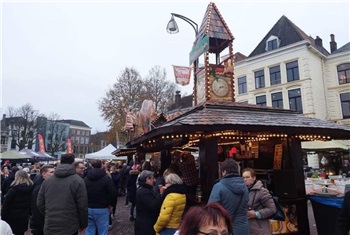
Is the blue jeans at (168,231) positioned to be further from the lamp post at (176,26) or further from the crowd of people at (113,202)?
the lamp post at (176,26)

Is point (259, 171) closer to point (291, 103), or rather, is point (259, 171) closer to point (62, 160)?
point (62, 160)

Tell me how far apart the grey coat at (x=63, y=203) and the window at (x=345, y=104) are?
24.6 meters

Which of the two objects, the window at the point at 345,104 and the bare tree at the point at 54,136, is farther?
the bare tree at the point at 54,136

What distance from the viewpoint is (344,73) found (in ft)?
76.3

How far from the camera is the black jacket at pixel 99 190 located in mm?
5555

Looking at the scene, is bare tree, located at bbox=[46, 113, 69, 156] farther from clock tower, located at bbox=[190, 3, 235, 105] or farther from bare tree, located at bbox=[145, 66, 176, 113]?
clock tower, located at bbox=[190, 3, 235, 105]

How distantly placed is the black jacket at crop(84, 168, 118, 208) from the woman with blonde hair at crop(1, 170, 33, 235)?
52.6 inches

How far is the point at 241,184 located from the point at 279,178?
428 cm

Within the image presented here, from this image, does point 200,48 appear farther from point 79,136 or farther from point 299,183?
point 79,136

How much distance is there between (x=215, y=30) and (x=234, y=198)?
23.5 ft

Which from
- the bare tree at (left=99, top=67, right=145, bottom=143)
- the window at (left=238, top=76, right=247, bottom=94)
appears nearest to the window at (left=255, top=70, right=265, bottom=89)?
the window at (left=238, top=76, right=247, bottom=94)

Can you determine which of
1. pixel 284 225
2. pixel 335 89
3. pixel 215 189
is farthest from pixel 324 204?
pixel 335 89

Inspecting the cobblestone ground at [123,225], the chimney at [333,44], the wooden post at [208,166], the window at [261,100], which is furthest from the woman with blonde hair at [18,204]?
the chimney at [333,44]

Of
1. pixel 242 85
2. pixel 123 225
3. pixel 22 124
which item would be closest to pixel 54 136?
pixel 22 124
